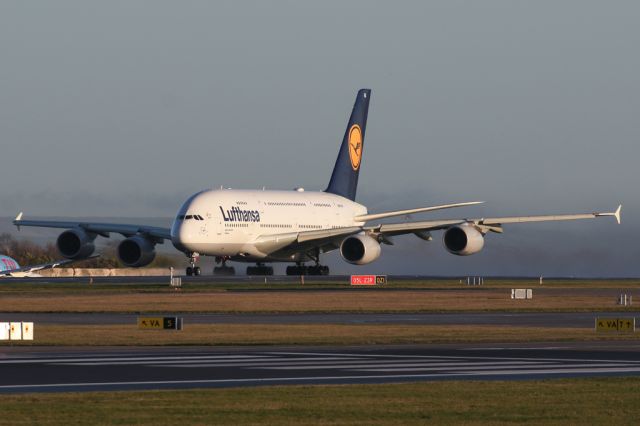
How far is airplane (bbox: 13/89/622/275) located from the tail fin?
9.96ft

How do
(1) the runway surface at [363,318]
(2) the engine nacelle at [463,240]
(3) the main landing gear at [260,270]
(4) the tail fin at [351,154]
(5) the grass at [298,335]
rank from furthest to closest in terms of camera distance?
(4) the tail fin at [351,154] → (3) the main landing gear at [260,270] → (2) the engine nacelle at [463,240] → (1) the runway surface at [363,318] → (5) the grass at [298,335]

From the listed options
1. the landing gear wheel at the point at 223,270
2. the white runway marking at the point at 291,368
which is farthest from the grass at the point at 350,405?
the landing gear wheel at the point at 223,270

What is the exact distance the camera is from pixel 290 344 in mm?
33406

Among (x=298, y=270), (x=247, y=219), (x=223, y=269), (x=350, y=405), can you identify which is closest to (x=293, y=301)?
(x=247, y=219)

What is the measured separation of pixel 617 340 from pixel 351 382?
1386cm

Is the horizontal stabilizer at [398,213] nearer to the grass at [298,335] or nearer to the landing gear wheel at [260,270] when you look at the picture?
the landing gear wheel at [260,270]

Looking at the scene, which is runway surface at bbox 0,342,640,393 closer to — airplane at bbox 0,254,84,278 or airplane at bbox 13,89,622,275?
airplane at bbox 13,89,622,275

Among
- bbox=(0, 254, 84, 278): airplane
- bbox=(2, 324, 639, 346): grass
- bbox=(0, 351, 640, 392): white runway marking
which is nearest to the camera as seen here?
bbox=(0, 351, 640, 392): white runway marking

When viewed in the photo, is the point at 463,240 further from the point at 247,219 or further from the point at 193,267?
the point at 193,267

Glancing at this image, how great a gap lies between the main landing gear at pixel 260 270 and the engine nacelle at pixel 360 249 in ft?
33.6

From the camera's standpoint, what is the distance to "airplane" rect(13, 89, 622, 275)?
77.2 m

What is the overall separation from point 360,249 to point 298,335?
41489 mm

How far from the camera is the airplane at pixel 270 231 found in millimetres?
77250

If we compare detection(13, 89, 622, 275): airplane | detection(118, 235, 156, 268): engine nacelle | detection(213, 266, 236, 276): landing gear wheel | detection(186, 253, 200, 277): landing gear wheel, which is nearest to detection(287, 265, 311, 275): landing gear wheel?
detection(13, 89, 622, 275): airplane
